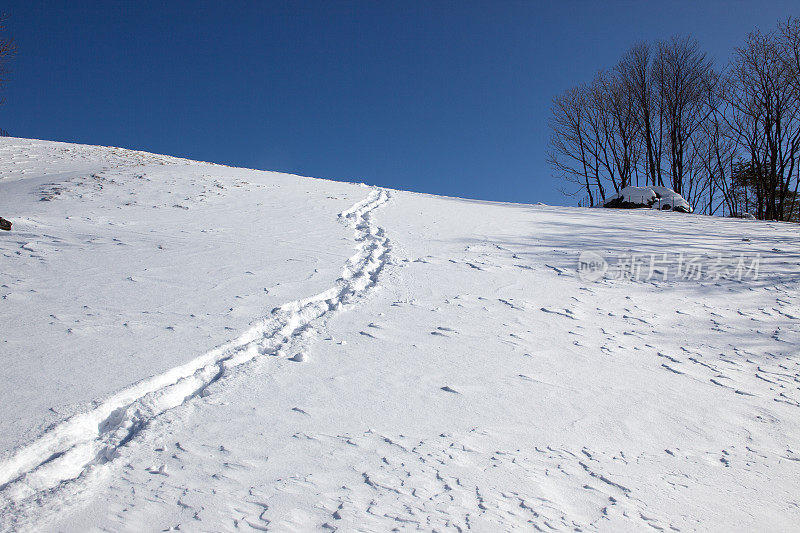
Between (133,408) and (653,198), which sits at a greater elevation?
(653,198)

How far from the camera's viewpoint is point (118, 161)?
12.3 metres

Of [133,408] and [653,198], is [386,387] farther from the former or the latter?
[653,198]

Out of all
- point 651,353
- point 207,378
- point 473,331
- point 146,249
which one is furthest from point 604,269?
point 146,249

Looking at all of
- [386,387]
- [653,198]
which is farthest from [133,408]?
[653,198]

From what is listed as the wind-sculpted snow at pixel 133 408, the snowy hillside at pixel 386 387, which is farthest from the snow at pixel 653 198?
the wind-sculpted snow at pixel 133 408

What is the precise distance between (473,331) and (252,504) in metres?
2.17

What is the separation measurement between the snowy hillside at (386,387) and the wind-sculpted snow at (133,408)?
1 cm

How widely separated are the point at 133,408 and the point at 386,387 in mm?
1327

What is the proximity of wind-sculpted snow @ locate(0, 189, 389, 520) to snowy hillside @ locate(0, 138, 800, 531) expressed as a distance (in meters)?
0.01

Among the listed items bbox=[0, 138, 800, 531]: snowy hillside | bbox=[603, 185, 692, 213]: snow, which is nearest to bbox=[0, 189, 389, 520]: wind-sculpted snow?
bbox=[0, 138, 800, 531]: snowy hillside

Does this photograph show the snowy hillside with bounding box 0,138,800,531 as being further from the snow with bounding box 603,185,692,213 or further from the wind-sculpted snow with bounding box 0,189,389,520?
the snow with bounding box 603,185,692,213

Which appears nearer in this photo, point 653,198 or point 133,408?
point 133,408

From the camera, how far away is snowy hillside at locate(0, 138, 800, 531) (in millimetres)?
1720

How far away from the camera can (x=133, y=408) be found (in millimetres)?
2223
